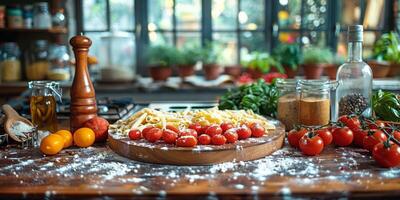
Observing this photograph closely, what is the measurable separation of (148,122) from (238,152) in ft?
1.39

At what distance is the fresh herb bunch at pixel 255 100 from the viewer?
2.19 metres

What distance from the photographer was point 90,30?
4.46 metres

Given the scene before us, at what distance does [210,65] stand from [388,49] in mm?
1543

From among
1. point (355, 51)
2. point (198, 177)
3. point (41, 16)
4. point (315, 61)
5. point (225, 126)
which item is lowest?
point (198, 177)

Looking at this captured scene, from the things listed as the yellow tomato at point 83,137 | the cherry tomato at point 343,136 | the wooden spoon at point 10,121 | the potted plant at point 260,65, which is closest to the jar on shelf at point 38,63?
the potted plant at point 260,65

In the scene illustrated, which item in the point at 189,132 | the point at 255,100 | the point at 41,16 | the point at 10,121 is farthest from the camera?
the point at 41,16

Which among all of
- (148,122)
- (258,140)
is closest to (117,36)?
(148,122)

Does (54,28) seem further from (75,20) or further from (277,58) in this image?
(277,58)

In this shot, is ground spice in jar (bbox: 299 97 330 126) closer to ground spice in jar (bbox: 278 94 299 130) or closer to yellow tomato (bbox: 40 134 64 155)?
ground spice in jar (bbox: 278 94 299 130)

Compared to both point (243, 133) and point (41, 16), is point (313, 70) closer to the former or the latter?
point (41, 16)

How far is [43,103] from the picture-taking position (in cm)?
192

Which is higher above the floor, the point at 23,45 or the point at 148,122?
the point at 23,45

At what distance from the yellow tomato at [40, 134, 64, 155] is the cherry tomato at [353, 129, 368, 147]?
41.8 inches

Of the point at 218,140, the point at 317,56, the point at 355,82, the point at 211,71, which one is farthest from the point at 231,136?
the point at 317,56
